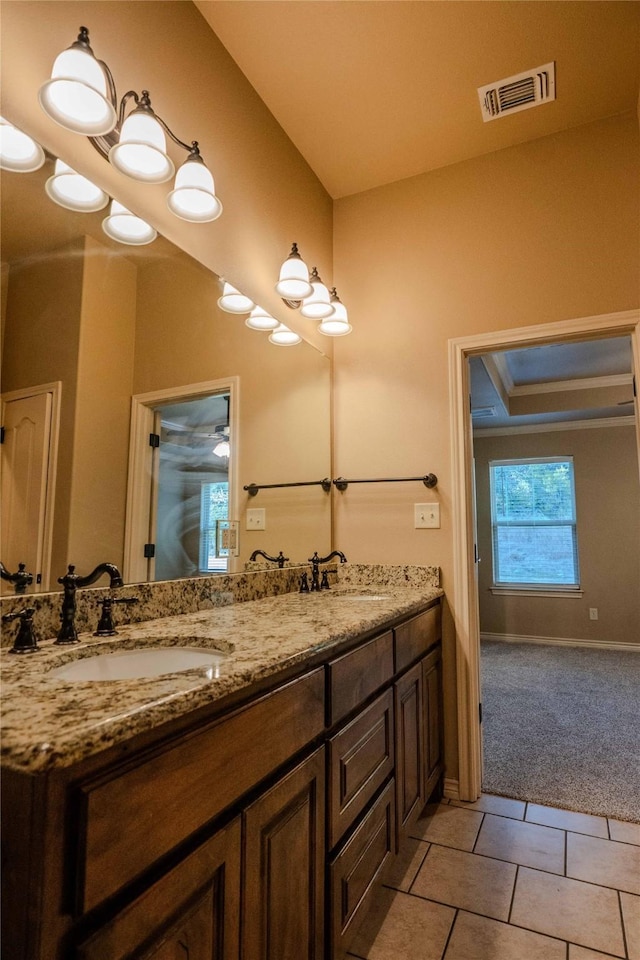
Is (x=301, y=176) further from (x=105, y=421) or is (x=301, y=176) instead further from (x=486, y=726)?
(x=486, y=726)

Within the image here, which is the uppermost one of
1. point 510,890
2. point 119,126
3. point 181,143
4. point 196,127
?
point 196,127

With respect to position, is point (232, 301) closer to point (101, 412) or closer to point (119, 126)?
point (119, 126)

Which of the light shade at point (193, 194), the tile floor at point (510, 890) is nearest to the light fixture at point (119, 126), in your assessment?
the light shade at point (193, 194)

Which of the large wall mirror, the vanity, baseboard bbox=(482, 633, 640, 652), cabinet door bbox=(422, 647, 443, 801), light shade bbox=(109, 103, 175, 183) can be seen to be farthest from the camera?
baseboard bbox=(482, 633, 640, 652)

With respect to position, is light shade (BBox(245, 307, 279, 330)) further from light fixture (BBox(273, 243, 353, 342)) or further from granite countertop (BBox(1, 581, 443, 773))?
granite countertop (BBox(1, 581, 443, 773))

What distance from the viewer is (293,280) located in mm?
2104

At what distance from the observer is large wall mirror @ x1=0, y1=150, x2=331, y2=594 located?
113 cm

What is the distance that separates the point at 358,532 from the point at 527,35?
206 cm

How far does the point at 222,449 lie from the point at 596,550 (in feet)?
15.7

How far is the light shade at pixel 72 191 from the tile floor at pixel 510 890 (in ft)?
6.88

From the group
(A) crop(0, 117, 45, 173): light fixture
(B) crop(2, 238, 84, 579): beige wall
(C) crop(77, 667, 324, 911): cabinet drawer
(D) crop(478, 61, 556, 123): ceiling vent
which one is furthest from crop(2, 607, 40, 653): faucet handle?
(D) crop(478, 61, 556, 123): ceiling vent

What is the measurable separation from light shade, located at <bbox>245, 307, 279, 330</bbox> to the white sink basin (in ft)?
4.42

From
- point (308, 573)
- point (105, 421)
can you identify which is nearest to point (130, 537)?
point (105, 421)

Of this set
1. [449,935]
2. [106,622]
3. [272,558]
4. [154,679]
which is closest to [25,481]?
[106,622]
